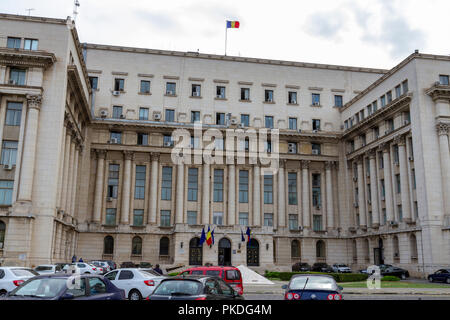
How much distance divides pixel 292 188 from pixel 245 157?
8.44 m

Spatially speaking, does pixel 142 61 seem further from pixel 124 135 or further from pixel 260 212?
pixel 260 212

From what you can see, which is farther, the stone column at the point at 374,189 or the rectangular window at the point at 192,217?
the rectangular window at the point at 192,217

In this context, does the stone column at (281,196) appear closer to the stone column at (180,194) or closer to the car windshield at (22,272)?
the stone column at (180,194)

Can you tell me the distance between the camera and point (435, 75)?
4953cm

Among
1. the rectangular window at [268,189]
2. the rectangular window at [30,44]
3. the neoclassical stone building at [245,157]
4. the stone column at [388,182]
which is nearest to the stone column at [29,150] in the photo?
the neoclassical stone building at [245,157]

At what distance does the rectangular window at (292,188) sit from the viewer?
65125 millimetres

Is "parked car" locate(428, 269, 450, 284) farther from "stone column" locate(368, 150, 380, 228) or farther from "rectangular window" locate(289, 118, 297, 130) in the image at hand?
"rectangular window" locate(289, 118, 297, 130)

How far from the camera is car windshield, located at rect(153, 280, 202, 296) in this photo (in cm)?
1216

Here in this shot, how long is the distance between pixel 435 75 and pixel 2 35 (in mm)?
45233

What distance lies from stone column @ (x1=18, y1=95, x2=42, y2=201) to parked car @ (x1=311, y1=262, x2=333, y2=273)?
36.5 metres

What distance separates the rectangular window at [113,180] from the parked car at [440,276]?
39759mm

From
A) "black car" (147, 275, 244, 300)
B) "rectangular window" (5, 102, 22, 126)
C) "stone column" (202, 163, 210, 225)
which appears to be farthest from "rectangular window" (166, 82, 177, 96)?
"black car" (147, 275, 244, 300)

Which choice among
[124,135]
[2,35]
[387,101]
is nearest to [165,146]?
[124,135]

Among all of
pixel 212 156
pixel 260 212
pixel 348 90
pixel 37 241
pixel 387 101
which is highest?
pixel 348 90
